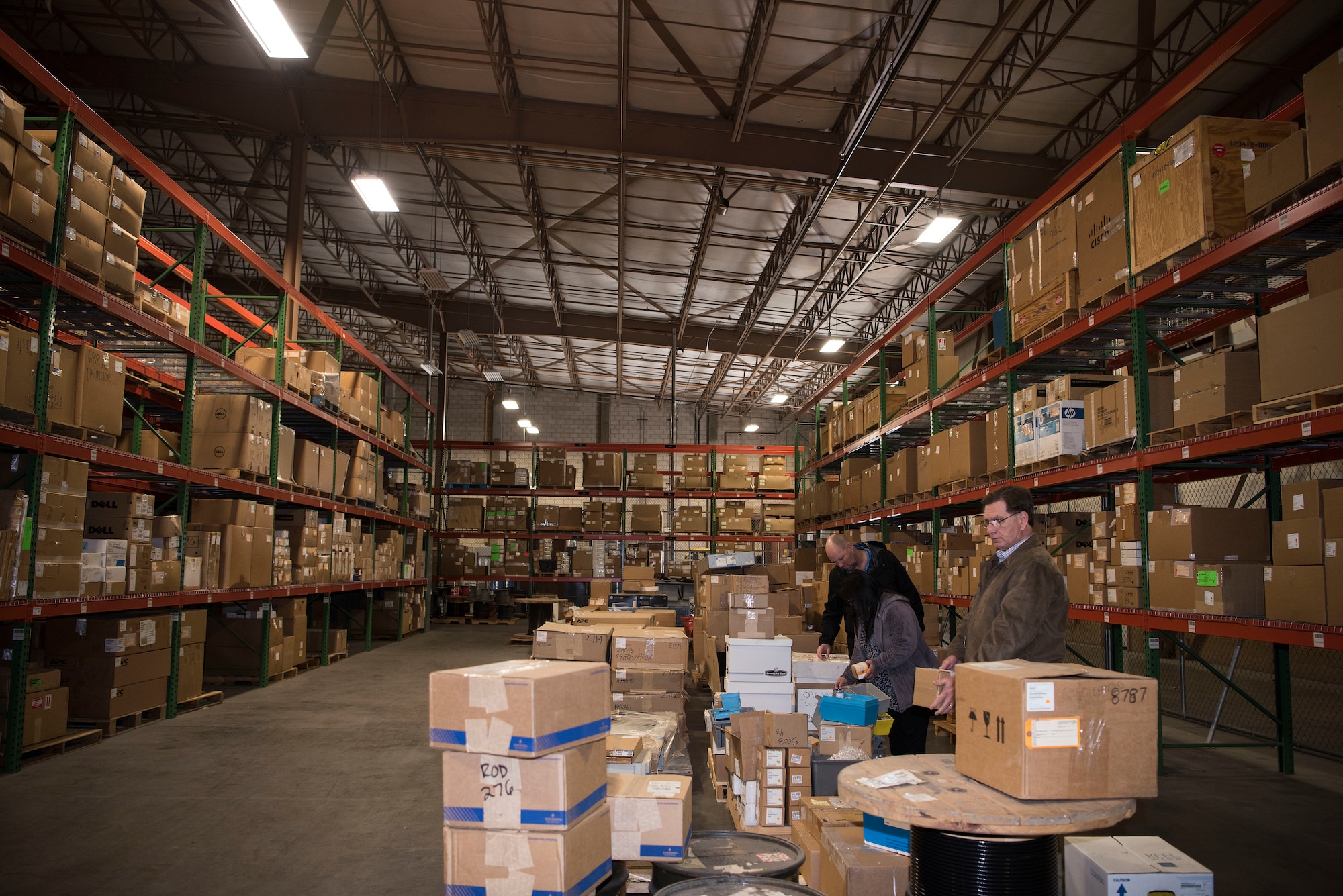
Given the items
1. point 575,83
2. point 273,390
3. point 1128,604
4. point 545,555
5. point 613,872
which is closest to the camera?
point 613,872

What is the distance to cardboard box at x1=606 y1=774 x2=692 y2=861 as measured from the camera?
10.5ft

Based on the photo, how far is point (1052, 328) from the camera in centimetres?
660

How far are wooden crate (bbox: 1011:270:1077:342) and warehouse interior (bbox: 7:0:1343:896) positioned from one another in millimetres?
46

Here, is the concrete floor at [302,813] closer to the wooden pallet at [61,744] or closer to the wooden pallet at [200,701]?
the wooden pallet at [61,744]

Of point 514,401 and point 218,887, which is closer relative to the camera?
point 218,887

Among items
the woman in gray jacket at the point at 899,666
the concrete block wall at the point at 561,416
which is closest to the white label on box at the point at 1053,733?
the woman in gray jacket at the point at 899,666

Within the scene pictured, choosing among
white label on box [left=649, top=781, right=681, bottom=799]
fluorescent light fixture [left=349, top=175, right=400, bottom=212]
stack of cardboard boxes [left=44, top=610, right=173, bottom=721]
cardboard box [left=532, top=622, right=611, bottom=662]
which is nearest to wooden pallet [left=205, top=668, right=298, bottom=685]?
stack of cardboard boxes [left=44, top=610, right=173, bottom=721]

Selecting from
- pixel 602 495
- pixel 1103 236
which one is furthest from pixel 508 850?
pixel 602 495

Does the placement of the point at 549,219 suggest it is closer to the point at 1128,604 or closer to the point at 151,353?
the point at 151,353

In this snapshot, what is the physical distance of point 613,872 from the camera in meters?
3.22

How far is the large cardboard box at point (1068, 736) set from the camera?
2.38 m

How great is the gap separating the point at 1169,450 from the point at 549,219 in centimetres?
1159

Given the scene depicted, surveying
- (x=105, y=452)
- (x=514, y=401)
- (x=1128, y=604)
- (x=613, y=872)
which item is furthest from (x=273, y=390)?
(x=514, y=401)

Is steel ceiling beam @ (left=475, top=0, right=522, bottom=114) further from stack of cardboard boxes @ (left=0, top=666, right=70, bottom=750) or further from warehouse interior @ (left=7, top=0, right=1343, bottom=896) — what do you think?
stack of cardboard boxes @ (left=0, top=666, right=70, bottom=750)
